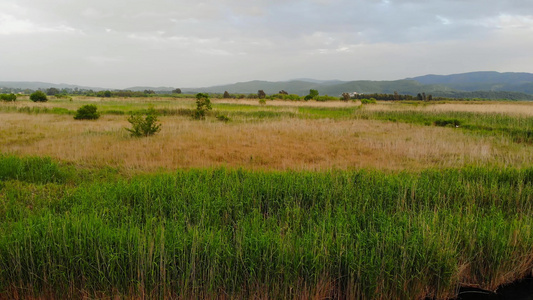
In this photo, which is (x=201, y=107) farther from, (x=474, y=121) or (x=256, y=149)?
(x=474, y=121)

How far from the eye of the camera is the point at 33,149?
9.39 meters

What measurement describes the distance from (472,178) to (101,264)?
6746 millimetres

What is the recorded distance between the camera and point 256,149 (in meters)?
9.72

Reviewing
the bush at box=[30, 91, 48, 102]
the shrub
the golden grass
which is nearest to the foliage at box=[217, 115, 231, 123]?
the golden grass

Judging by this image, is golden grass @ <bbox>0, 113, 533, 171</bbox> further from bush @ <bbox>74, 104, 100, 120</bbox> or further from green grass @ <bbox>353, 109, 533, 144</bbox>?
bush @ <bbox>74, 104, 100, 120</bbox>

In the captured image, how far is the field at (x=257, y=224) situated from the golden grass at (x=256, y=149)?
0.10m

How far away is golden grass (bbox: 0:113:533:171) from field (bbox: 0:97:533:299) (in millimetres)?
98

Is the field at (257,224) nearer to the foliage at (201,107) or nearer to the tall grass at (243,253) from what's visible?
the tall grass at (243,253)

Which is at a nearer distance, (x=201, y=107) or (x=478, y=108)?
(x=201, y=107)

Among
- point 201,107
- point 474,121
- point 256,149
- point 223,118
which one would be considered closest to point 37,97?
point 201,107

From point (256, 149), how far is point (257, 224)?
5.59 m

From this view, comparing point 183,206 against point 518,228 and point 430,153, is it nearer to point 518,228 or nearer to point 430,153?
point 518,228

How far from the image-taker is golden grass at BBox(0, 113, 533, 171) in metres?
8.11

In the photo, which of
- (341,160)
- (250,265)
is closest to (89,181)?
(250,265)
